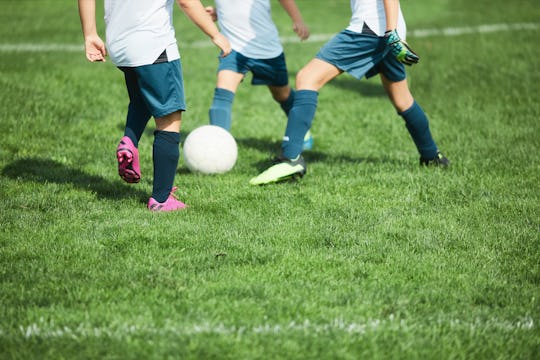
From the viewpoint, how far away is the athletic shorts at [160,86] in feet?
15.2

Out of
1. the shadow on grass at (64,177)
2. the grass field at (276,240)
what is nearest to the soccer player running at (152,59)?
the grass field at (276,240)

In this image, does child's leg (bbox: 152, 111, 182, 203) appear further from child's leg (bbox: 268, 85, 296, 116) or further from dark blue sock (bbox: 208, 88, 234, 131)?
child's leg (bbox: 268, 85, 296, 116)

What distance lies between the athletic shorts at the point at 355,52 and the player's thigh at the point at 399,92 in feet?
0.85

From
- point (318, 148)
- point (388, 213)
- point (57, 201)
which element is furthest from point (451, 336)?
point (318, 148)

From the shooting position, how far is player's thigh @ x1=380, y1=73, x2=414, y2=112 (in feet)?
19.6

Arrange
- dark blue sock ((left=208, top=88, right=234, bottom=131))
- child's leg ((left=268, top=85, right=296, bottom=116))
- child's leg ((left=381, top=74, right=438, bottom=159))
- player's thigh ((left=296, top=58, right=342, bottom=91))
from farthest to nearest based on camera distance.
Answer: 1. child's leg ((left=268, top=85, right=296, bottom=116))
2. dark blue sock ((left=208, top=88, right=234, bottom=131))
3. child's leg ((left=381, top=74, right=438, bottom=159))
4. player's thigh ((left=296, top=58, right=342, bottom=91))

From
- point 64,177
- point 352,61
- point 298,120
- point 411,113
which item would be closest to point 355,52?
point 352,61

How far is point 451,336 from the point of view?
321cm

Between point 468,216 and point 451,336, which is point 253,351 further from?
point 468,216

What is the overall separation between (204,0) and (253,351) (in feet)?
45.4

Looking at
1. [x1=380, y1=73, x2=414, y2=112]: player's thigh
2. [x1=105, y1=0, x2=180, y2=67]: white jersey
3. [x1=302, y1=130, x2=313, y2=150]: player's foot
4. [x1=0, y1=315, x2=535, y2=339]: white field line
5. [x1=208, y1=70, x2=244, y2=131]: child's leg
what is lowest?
[x1=302, y1=130, x2=313, y2=150]: player's foot

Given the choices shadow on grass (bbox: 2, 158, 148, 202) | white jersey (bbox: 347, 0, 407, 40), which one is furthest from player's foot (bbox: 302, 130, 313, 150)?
shadow on grass (bbox: 2, 158, 148, 202)

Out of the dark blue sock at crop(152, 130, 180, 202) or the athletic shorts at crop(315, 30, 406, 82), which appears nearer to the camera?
the dark blue sock at crop(152, 130, 180, 202)

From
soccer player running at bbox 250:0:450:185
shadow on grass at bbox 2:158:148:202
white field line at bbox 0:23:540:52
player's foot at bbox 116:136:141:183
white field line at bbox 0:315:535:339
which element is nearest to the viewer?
white field line at bbox 0:315:535:339
